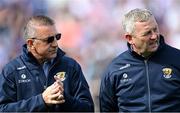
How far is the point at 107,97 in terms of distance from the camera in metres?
4.83

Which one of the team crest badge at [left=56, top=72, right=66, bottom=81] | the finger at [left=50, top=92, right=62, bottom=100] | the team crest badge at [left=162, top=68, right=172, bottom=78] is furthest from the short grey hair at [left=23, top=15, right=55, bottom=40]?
the team crest badge at [left=162, top=68, right=172, bottom=78]

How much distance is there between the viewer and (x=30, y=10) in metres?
7.52

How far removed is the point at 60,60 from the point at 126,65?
55cm

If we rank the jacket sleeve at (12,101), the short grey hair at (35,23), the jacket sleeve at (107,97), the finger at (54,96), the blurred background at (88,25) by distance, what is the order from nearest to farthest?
the finger at (54,96)
the jacket sleeve at (12,101)
the short grey hair at (35,23)
the jacket sleeve at (107,97)
the blurred background at (88,25)

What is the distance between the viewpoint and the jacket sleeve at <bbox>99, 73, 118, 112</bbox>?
15.8 feet

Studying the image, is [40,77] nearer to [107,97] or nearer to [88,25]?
[107,97]

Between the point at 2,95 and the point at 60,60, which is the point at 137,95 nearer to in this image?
the point at 60,60

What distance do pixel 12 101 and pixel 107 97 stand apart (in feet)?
2.60

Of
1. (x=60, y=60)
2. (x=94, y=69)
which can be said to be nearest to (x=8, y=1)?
(x=94, y=69)

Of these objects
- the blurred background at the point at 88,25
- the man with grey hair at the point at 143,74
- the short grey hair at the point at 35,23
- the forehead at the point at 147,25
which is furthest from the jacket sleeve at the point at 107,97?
the blurred background at the point at 88,25

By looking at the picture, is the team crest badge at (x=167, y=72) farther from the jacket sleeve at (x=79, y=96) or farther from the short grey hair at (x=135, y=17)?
the jacket sleeve at (x=79, y=96)

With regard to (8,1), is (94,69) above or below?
below

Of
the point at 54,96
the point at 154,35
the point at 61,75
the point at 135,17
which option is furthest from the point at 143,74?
the point at 54,96

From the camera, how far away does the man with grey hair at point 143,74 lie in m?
4.62
